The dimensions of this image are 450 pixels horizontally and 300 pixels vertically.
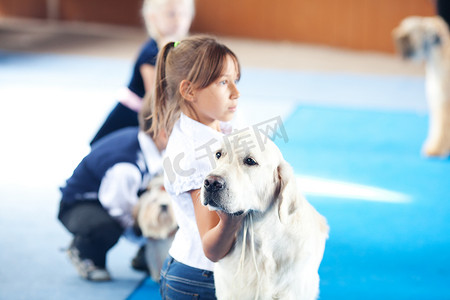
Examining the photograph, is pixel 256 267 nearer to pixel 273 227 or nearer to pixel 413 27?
pixel 273 227

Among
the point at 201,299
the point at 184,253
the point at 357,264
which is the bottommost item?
the point at 357,264

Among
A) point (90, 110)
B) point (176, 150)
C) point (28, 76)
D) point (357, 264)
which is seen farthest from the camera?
point (28, 76)

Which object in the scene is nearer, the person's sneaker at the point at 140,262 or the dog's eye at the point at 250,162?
the dog's eye at the point at 250,162

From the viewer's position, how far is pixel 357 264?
353cm

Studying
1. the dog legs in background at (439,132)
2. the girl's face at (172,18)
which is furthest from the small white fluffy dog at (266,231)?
the dog legs in background at (439,132)

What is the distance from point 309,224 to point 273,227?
12 cm

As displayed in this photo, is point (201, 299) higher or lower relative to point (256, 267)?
lower

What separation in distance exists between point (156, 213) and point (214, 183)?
1631 mm

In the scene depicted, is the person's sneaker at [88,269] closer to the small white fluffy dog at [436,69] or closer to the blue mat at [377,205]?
the blue mat at [377,205]

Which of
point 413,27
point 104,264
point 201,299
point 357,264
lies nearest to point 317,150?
point 413,27

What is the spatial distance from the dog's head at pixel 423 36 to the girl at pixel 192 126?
13.8 feet

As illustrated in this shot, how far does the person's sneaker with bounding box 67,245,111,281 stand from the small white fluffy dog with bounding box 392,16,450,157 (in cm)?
328

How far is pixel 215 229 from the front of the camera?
171cm

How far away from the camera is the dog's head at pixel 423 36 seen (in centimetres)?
575
